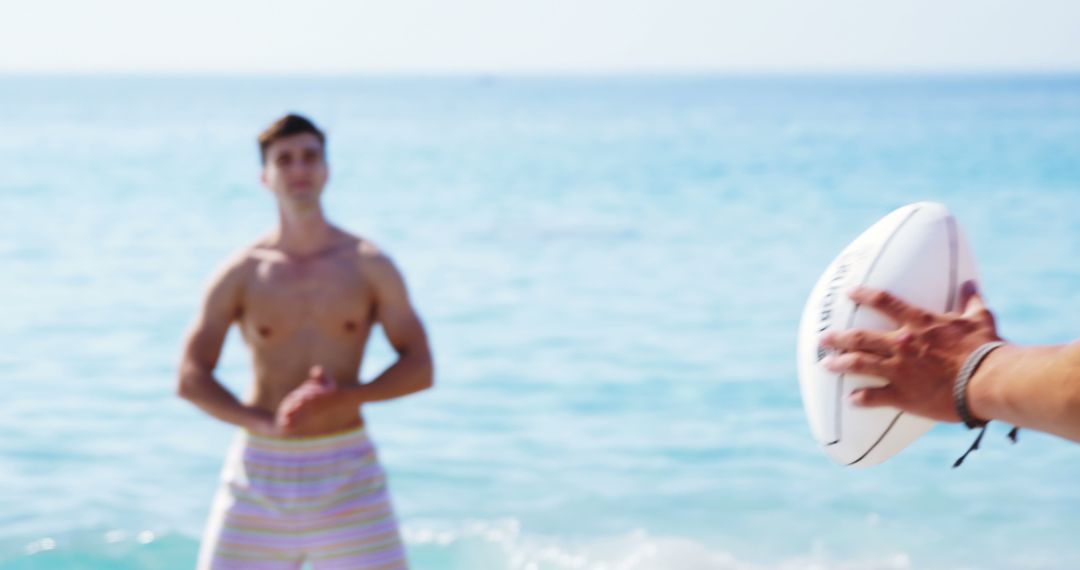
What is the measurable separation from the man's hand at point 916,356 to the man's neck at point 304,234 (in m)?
2.79

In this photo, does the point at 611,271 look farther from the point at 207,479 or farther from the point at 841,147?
the point at 841,147

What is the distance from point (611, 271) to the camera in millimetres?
16375

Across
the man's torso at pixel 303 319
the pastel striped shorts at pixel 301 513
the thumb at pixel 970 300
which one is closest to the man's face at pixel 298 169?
the man's torso at pixel 303 319

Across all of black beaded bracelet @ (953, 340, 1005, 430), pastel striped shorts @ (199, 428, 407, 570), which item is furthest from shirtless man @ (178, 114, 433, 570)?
black beaded bracelet @ (953, 340, 1005, 430)

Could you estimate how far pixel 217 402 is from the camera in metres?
4.27

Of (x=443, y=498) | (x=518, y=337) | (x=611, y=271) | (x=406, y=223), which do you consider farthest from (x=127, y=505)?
(x=406, y=223)

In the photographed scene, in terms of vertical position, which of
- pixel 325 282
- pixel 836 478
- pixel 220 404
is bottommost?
pixel 836 478

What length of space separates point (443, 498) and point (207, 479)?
142cm

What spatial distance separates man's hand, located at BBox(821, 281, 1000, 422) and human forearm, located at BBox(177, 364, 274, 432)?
265 centimetres

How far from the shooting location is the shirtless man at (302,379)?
4188 mm

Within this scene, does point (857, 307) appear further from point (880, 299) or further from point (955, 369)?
point (955, 369)

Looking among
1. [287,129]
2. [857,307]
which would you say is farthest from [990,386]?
[287,129]

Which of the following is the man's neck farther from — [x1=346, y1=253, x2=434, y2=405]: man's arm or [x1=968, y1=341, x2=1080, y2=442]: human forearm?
[x1=968, y1=341, x2=1080, y2=442]: human forearm

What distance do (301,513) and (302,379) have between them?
43cm
